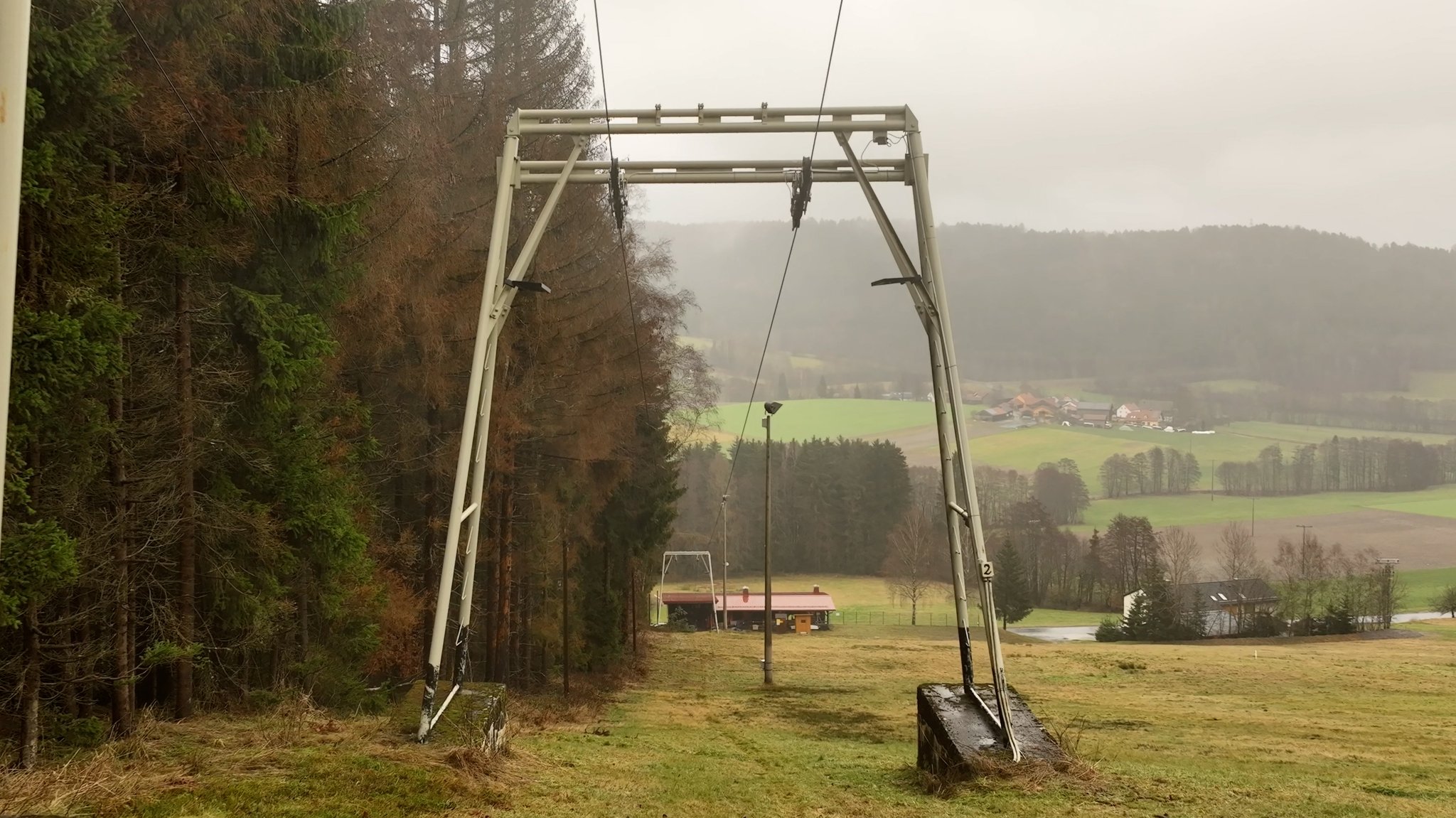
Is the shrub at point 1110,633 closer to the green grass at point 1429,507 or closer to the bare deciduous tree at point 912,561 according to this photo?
the bare deciduous tree at point 912,561

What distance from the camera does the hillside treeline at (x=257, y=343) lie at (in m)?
7.67

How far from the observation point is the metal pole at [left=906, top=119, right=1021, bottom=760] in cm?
1005

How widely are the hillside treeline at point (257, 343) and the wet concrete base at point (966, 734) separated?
7159 millimetres

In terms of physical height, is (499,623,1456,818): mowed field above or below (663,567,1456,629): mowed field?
above

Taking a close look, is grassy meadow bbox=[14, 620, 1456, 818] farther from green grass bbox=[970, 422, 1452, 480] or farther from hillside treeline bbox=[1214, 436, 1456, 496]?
hillside treeline bbox=[1214, 436, 1456, 496]

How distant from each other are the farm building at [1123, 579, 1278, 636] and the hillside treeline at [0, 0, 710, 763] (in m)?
49.8

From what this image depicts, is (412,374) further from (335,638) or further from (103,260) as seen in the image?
(103,260)

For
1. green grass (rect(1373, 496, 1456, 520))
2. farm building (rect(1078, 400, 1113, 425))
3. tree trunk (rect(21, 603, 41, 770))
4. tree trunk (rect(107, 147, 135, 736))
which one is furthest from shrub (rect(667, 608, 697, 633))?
farm building (rect(1078, 400, 1113, 425))

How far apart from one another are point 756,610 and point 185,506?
58.9 meters

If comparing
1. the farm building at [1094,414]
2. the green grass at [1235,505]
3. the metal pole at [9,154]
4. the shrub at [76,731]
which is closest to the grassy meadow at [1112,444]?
the green grass at [1235,505]

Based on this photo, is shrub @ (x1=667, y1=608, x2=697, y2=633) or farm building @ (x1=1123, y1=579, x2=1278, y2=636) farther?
shrub @ (x1=667, y1=608, x2=697, y2=633)

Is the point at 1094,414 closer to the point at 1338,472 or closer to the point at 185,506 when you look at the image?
the point at 1338,472

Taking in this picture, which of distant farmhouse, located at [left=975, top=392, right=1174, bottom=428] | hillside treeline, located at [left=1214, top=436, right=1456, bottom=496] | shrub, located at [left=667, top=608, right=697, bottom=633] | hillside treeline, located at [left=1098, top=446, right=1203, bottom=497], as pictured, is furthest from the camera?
distant farmhouse, located at [left=975, top=392, right=1174, bottom=428]

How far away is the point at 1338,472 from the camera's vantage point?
134250mm
